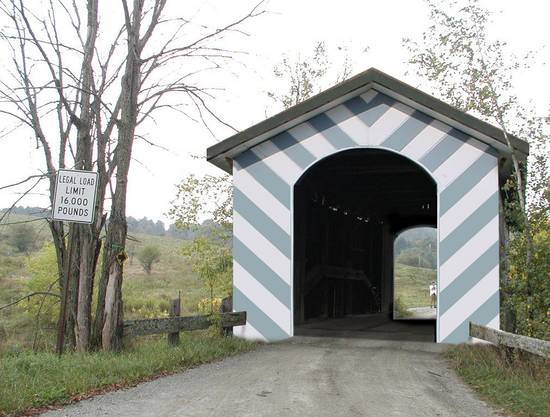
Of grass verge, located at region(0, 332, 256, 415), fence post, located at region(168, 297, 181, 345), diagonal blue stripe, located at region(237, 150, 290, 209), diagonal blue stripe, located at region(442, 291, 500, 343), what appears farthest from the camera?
diagonal blue stripe, located at region(237, 150, 290, 209)

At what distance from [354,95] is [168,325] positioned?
5.00 m

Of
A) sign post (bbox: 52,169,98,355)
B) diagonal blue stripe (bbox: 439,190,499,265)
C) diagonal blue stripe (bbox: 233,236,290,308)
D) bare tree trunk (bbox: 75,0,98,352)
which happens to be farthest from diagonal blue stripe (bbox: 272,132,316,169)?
sign post (bbox: 52,169,98,355)

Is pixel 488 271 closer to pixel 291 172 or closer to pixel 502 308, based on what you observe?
pixel 502 308

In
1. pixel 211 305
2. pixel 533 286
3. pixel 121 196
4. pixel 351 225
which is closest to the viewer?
pixel 533 286

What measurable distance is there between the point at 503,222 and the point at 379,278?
36.3 feet

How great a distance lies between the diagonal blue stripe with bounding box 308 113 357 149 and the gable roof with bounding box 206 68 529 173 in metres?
0.14

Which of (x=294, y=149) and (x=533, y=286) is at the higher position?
(x=294, y=149)

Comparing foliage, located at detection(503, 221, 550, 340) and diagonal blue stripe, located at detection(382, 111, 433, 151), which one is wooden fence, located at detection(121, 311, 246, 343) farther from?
foliage, located at detection(503, 221, 550, 340)

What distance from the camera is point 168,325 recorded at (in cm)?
904

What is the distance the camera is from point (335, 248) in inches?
666

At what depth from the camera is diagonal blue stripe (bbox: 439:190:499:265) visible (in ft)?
32.7

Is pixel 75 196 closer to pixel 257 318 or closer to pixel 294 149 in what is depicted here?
pixel 257 318

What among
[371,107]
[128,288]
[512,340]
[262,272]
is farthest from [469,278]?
[128,288]

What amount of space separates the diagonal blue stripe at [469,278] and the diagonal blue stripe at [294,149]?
320 cm
